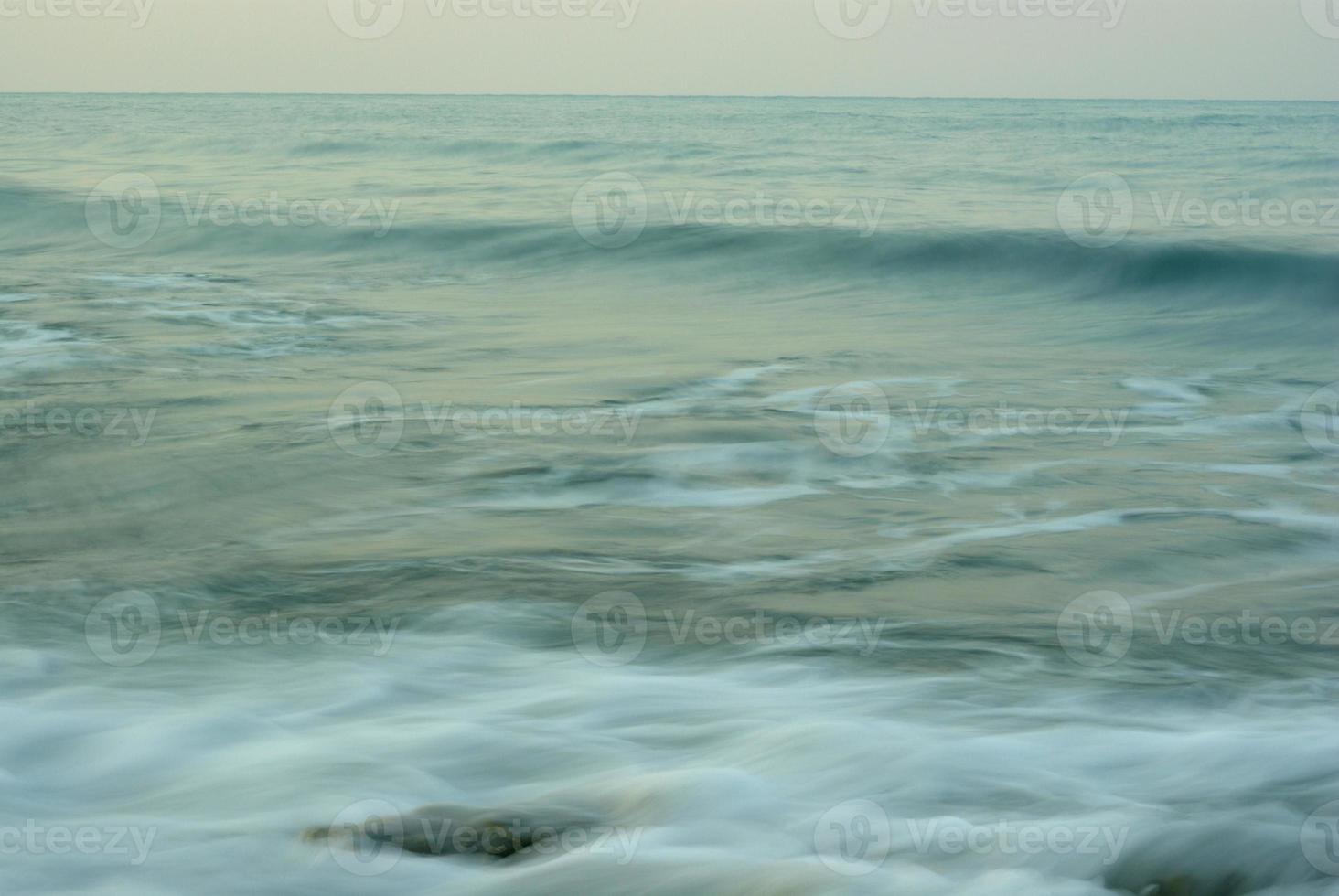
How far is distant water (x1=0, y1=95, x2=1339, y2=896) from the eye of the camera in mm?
2816

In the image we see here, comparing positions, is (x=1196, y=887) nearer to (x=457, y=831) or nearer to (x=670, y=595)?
(x=457, y=831)

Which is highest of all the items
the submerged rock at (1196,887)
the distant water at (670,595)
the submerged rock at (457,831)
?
the distant water at (670,595)

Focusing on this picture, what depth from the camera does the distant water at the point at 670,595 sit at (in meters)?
2.82

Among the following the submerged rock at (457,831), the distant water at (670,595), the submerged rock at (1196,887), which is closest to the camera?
the submerged rock at (1196,887)

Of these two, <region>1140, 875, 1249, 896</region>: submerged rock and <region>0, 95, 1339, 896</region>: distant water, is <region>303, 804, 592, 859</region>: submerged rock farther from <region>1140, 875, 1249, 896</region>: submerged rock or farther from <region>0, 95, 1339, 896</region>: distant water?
<region>1140, 875, 1249, 896</region>: submerged rock

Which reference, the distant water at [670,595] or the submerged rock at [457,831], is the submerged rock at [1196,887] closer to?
the distant water at [670,595]

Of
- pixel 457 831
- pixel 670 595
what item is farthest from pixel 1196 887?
pixel 670 595

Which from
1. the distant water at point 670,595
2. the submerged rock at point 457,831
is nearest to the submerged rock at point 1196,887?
the distant water at point 670,595

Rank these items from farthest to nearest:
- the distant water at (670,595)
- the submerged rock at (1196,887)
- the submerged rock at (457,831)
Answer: the distant water at (670,595)
the submerged rock at (457,831)
the submerged rock at (1196,887)

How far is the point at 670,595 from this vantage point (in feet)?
13.6

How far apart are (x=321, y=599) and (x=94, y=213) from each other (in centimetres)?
1571

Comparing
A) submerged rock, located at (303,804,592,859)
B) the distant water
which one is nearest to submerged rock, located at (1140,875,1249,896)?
the distant water

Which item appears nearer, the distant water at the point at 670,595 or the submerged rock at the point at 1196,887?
the submerged rock at the point at 1196,887

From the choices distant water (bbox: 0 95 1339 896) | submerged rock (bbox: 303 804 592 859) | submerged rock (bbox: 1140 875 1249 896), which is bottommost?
submerged rock (bbox: 1140 875 1249 896)
